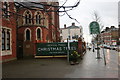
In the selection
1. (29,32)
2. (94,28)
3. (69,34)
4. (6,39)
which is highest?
(29,32)

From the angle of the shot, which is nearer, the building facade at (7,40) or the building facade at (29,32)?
the building facade at (7,40)

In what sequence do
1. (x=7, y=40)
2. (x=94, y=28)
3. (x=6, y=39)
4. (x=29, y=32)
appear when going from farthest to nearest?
(x=29, y=32), (x=7, y=40), (x=6, y=39), (x=94, y=28)

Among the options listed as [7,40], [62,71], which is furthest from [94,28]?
[7,40]

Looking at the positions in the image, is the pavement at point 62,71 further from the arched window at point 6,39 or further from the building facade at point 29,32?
the building facade at point 29,32

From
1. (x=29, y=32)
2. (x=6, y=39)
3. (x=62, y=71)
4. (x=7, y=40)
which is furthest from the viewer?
(x=29, y=32)

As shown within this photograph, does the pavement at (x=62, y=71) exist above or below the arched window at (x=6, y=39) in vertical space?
below

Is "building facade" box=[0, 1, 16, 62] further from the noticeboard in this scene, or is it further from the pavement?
the noticeboard

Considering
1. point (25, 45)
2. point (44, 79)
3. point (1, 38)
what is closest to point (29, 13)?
point (25, 45)

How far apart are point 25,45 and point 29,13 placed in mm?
6336

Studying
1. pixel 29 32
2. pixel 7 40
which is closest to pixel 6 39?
pixel 7 40

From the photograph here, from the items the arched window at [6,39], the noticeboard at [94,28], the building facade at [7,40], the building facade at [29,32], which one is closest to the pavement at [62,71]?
the noticeboard at [94,28]

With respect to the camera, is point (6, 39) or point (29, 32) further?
point (29, 32)

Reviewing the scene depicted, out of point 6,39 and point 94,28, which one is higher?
point 94,28

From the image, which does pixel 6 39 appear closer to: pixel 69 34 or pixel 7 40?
pixel 7 40
